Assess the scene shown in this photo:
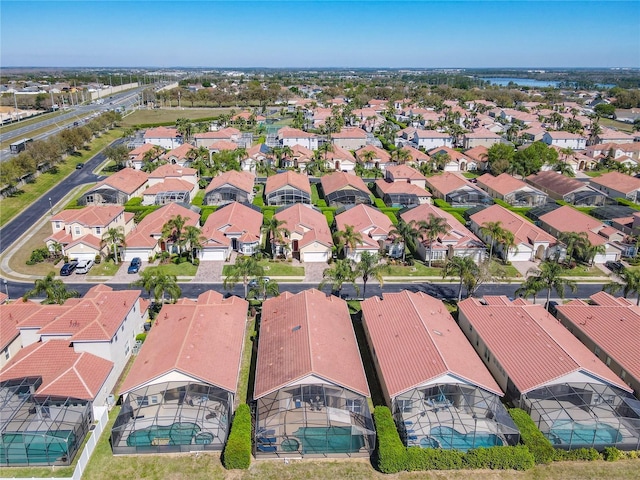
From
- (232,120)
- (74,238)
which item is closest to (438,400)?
(74,238)

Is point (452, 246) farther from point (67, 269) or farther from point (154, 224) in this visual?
point (67, 269)

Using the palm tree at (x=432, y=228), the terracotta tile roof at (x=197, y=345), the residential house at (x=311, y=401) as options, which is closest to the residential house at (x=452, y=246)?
the palm tree at (x=432, y=228)

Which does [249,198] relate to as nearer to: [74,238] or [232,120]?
[74,238]

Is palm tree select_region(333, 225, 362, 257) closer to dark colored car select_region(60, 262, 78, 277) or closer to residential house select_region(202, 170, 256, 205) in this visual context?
residential house select_region(202, 170, 256, 205)

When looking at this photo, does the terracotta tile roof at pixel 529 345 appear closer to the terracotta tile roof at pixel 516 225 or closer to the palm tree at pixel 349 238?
the palm tree at pixel 349 238

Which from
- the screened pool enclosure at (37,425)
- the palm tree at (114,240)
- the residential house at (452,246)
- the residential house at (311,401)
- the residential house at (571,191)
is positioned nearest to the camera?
the screened pool enclosure at (37,425)

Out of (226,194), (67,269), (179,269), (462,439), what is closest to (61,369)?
(179,269)

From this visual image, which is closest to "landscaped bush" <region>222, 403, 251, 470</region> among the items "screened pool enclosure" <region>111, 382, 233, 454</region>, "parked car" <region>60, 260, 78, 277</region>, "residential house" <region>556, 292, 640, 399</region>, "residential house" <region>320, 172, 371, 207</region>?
"screened pool enclosure" <region>111, 382, 233, 454</region>

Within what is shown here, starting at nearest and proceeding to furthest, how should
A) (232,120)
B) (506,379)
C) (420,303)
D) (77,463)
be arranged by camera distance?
(77,463) < (506,379) < (420,303) < (232,120)
